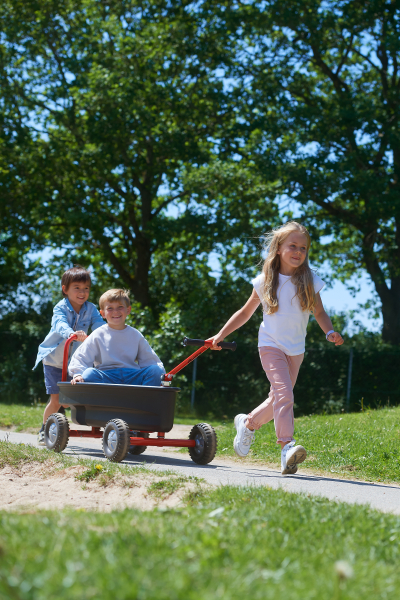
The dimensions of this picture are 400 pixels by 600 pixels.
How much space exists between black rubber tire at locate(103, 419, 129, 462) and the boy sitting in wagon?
1.82 ft

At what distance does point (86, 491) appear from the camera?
427 cm

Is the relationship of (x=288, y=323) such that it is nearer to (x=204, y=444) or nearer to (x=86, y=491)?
(x=204, y=444)

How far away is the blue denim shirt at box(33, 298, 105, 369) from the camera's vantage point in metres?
7.20

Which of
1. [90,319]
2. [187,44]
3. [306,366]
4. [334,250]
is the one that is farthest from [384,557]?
[334,250]

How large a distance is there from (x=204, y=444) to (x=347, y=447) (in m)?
1.59

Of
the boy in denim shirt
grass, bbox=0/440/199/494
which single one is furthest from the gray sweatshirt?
grass, bbox=0/440/199/494

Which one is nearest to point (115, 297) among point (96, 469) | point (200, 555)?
point (96, 469)

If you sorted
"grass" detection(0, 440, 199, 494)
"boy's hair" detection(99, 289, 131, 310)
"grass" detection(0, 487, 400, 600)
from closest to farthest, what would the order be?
"grass" detection(0, 487, 400, 600), "grass" detection(0, 440, 199, 494), "boy's hair" detection(99, 289, 131, 310)

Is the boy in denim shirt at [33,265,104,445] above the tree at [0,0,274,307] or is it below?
below

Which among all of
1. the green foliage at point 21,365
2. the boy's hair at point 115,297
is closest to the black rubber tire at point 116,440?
the boy's hair at point 115,297

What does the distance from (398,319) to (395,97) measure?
5.95 m

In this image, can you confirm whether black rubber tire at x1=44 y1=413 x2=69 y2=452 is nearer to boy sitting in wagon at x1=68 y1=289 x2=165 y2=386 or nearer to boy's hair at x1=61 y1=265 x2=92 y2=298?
boy sitting in wagon at x1=68 y1=289 x2=165 y2=386

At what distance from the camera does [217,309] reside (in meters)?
18.8

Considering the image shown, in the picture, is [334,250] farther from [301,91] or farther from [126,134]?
[126,134]
